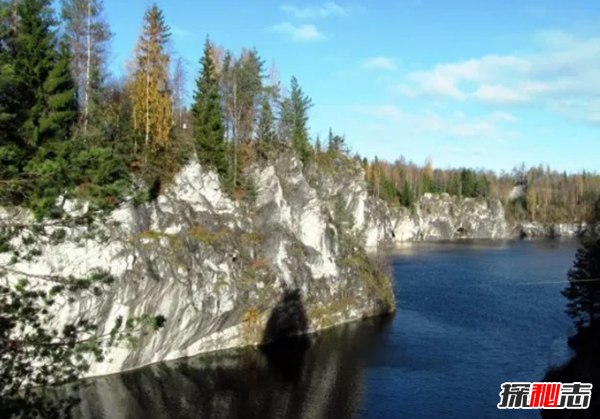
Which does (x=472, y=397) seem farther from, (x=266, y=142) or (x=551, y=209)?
(x=551, y=209)

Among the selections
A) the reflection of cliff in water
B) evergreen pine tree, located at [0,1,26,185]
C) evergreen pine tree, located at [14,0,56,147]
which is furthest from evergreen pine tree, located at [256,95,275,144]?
evergreen pine tree, located at [0,1,26,185]

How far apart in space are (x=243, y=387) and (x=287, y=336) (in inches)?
372

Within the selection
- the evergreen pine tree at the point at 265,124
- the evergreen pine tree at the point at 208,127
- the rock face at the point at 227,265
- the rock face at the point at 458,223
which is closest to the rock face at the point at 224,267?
the rock face at the point at 227,265

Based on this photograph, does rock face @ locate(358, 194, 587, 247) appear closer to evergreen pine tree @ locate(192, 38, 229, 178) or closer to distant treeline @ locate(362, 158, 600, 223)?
distant treeline @ locate(362, 158, 600, 223)

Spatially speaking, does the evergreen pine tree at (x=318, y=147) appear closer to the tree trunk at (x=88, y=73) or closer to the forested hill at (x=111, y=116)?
the forested hill at (x=111, y=116)

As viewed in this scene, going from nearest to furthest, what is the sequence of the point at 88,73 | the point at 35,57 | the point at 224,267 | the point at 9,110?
the point at 9,110 < the point at 35,57 < the point at 88,73 < the point at 224,267

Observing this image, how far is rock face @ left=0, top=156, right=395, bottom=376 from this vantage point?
2812 centimetres

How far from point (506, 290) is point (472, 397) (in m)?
28.9

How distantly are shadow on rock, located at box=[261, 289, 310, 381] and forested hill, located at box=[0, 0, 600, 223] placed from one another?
9.35 metres

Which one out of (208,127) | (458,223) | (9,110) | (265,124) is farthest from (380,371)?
(458,223)

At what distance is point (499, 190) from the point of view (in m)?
151

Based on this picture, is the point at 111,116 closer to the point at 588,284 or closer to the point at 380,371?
the point at 380,371

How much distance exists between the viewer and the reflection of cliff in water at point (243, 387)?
989 inches

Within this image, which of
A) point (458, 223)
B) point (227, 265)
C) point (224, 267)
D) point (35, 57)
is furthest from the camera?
point (458, 223)
